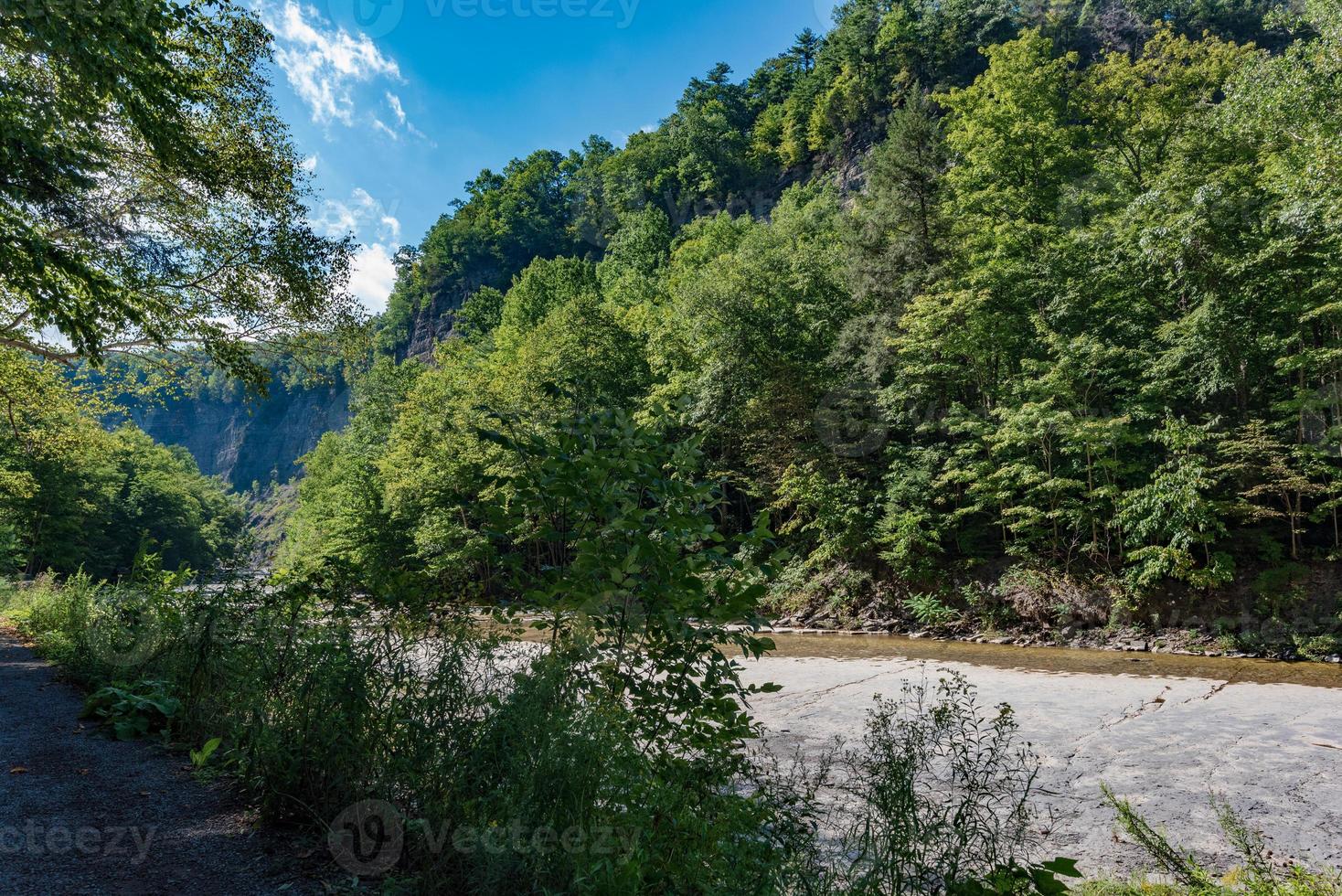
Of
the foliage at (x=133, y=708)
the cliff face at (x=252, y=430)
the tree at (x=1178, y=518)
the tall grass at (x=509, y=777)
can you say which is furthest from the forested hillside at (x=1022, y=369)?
the cliff face at (x=252, y=430)

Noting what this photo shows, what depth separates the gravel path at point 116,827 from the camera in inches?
109

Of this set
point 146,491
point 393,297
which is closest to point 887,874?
point 146,491

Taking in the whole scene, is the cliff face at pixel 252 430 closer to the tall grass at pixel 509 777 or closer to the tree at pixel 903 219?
the tree at pixel 903 219

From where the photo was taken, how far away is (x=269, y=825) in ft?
10.9

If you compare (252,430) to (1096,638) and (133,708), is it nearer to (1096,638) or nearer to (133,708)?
(1096,638)

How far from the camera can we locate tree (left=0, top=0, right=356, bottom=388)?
6.25 meters

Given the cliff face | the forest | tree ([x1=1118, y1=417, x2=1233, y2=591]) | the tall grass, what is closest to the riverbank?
the forest

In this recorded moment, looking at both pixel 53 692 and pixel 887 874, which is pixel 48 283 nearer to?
pixel 53 692

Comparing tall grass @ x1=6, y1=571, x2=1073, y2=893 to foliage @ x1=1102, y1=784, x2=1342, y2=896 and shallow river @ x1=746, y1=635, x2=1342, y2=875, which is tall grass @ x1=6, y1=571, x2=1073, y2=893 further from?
shallow river @ x1=746, y1=635, x2=1342, y2=875

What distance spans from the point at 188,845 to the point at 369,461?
4031 centimetres

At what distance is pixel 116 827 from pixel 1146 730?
29.0ft

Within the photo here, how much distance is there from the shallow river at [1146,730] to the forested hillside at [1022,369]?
12.3 feet

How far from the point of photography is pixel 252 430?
16550 centimetres

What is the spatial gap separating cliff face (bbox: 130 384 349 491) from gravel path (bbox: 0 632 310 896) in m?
137
